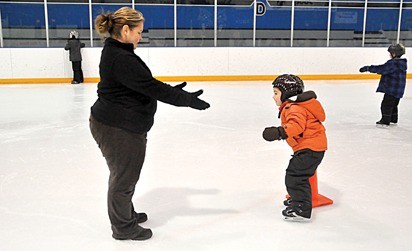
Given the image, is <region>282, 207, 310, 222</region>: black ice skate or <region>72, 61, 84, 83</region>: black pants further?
<region>72, 61, 84, 83</region>: black pants

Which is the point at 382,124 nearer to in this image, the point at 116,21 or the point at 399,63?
the point at 399,63

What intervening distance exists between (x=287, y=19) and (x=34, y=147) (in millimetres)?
19214

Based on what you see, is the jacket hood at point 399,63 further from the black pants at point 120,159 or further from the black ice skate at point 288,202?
the black pants at point 120,159

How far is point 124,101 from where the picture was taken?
195cm

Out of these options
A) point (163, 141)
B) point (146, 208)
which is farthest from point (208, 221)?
point (163, 141)

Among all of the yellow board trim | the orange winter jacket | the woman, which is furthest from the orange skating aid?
the yellow board trim

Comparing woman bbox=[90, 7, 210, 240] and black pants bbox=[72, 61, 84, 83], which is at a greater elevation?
woman bbox=[90, 7, 210, 240]

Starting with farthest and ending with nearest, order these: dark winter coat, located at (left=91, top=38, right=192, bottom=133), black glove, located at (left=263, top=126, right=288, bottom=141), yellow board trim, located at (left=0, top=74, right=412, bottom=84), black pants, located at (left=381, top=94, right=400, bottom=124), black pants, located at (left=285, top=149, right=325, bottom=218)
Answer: yellow board trim, located at (left=0, top=74, right=412, bottom=84) < black pants, located at (left=381, top=94, right=400, bottom=124) < black pants, located at (left=285, top=149, right=325, bottom=218) < black glove, located at (left=263, top=126, right=288, bottom=141) < dark winter coat, located at (left=91, top=38, right=192, bottom=133)

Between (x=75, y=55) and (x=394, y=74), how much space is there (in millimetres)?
6571

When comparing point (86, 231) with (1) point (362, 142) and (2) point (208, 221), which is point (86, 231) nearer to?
(2) point (208, 221)

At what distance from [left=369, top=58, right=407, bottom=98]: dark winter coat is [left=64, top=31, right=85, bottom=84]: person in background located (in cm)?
640

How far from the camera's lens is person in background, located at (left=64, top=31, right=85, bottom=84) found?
9414 mm

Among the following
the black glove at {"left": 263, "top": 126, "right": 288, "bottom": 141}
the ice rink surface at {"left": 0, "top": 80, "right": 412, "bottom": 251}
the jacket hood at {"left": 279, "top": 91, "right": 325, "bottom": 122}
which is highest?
the jacket hood at {"left": 279, "top": 91, "right": 325, "bottom": 122}

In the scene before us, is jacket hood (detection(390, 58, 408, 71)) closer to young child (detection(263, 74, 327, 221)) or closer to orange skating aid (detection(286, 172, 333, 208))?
orange skating aid (detection(286, 172, 333, 208))
